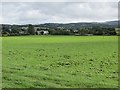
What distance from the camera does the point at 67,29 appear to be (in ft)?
334

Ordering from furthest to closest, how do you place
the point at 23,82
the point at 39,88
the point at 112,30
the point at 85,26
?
the point at 85,26 → the point at 112,30 → the point at 23,82 → the point at 39,88

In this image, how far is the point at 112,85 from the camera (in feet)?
35.7

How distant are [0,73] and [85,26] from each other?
78.9 meters

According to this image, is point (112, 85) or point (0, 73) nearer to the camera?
point (112, 85)

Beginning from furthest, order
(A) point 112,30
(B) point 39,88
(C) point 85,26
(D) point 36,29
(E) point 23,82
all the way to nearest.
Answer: (D) point 36,29 < (C) point 85,26 < (A) point 112,30 < (E) point 23,82 < (B) point 39,88

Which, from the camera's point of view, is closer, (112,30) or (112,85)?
(112,85)

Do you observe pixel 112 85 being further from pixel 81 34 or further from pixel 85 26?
pixel 81 34

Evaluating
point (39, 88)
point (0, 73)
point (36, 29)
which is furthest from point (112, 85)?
point (36, 29)

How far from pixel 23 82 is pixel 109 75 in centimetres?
469

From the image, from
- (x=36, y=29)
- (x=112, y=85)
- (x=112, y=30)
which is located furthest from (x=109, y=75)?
(x=36, y=29)

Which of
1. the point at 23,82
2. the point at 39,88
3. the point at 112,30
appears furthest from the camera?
the point at 112,30

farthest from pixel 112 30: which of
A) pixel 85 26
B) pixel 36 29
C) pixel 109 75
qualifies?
pixel 109 75

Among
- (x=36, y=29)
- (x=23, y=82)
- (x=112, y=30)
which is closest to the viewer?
(x=23, y=82)

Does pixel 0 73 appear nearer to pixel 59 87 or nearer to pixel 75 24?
pixel 59 87
